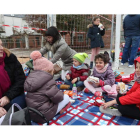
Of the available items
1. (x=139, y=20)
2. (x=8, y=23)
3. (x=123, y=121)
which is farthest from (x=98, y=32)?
(x=123, y=121)

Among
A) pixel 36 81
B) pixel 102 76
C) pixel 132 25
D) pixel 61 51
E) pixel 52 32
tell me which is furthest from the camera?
pixel 132 25

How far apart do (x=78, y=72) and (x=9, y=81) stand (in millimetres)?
1542

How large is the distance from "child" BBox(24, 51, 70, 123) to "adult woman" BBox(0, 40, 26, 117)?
229mm

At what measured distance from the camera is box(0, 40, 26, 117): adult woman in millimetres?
1769

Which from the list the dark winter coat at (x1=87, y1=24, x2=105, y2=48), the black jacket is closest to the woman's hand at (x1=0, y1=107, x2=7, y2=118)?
the black jacket

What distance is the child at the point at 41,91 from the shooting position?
1.65 m

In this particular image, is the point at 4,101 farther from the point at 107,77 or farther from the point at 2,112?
the point at 107,77

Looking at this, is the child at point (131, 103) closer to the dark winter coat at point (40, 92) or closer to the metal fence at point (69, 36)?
the dark winter coat at point (40, 92)

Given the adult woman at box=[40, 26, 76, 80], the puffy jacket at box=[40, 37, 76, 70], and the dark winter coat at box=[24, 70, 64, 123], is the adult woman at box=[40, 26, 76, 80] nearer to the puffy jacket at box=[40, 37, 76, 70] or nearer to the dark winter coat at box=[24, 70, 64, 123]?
the puffy jacket at box=[40, 37, 76, 70]

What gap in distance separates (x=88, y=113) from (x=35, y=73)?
997 millimetres

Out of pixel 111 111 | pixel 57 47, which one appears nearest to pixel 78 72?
pixel 57 47

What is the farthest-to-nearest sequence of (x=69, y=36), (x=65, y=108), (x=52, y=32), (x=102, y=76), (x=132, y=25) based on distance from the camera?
(x=69, y=36), (x=132, y=25), (x=52, y=32), (x=102, y=76), (x=65, y=108)

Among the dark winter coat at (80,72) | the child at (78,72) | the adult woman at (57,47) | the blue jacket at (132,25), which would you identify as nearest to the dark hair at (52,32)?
the adult woman at (57,47)

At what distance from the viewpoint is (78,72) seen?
119 inches
